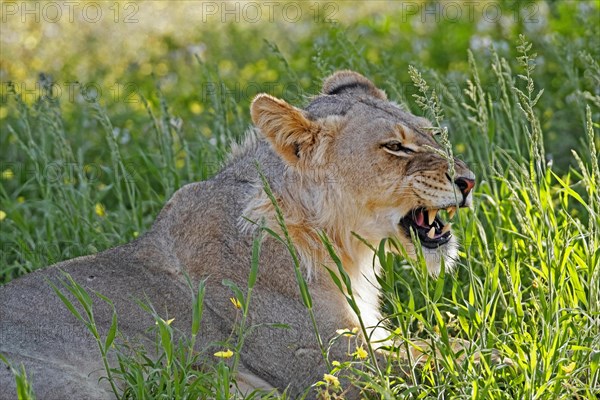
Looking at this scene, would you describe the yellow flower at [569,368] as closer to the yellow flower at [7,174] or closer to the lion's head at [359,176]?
the lion's head at [359,176]

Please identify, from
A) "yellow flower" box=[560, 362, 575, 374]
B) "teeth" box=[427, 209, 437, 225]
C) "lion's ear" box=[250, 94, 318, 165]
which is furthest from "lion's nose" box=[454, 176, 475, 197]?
"yellow flower" box=[560, 362, 575, 374]

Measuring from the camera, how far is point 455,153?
6.61 meters

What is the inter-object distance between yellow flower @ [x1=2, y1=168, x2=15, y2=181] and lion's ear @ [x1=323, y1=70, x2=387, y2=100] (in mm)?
3051

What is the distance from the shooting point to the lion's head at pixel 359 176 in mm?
4941

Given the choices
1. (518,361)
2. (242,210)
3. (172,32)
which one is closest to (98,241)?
(242,210)

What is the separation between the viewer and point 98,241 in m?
6.19

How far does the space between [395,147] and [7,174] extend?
371 cm

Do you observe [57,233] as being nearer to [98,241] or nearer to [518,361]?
[98,241]

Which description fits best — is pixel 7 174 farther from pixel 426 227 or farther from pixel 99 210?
pixel 426 227

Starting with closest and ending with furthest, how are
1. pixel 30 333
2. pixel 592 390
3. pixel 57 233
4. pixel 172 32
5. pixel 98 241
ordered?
pixel 592 390
pixel 30 333
pixel 98 241
pixel 57 233
pixel 172 32

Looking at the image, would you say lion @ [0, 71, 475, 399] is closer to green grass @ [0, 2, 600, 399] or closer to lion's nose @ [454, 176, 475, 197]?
lion's nose @ [454, 176, 475, 197]

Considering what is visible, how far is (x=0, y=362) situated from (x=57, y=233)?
2.45 meters

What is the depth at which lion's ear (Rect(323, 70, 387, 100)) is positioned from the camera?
5.55 meters

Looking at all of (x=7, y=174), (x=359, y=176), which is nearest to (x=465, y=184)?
(x=359, y=176)
